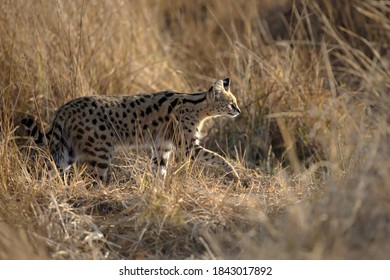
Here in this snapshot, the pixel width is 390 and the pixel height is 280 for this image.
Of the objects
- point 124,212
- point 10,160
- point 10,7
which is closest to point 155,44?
point 10,7

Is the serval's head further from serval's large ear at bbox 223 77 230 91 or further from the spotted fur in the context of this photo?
serval's large ear at bbox 223 77 230 91

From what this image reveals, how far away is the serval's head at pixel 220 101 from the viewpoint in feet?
24.0

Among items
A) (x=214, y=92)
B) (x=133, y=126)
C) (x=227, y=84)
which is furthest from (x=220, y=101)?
(x=133, y=126)

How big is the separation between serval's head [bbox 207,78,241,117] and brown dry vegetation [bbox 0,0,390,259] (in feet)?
1.61

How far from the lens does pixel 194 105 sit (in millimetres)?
7309

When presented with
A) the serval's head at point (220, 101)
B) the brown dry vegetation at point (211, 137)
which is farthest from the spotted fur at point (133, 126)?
the brown dry vegetation at point (211, 137)

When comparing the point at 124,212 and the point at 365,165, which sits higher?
the point at 365,165

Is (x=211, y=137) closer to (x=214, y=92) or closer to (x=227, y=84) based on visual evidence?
(x=227, y=84)

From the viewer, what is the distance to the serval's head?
732cm

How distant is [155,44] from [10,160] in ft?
12.9

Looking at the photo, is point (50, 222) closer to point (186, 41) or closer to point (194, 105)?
point (194, 105)

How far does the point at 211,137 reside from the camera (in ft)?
26.9

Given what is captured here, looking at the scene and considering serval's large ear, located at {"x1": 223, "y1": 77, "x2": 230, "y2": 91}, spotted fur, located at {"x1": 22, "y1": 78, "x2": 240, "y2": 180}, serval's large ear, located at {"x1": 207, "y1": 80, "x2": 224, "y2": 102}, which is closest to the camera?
spotted fur, located at {"x1": 22, "y1": 78, "x2": 240, "y2": 180}

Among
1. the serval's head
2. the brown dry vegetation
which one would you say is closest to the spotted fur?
the serval's head
